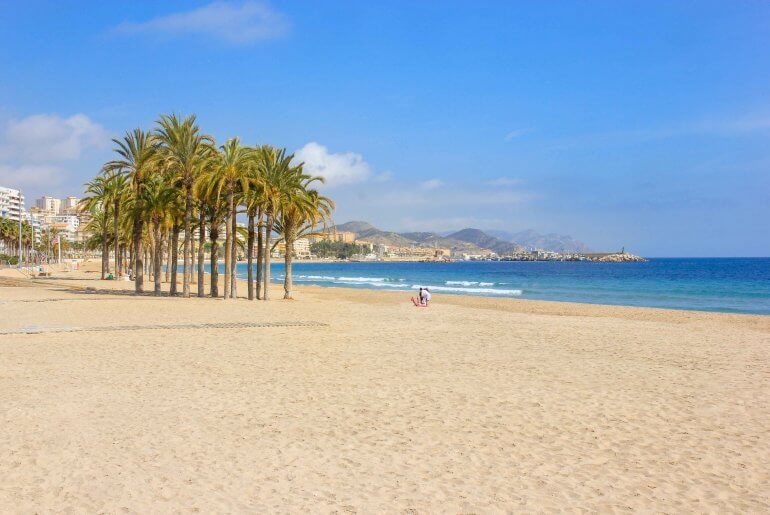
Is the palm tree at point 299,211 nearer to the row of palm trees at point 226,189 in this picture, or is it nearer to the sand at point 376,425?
the row of palm trees at point 226,189

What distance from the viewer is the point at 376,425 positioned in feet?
26.4

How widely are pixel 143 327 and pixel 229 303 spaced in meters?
9.75

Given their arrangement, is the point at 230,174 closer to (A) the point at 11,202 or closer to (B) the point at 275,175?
(B) the point at 275,175

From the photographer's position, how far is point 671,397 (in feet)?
32.6

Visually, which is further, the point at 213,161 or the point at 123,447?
the point at 213,161

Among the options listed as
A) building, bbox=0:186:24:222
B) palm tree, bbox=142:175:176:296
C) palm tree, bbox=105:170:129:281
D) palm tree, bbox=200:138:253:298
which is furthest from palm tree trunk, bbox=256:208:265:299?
building, bbox=0:186:24:222

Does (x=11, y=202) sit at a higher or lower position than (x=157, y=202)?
higher

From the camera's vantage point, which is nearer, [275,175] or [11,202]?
[275,175]

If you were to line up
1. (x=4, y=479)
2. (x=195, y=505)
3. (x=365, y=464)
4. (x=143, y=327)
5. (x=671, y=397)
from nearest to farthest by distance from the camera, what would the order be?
(x=195, y=505), (x=4, y=479), (x=365, y=464), (x=671, y=397), (x=143, y=327)

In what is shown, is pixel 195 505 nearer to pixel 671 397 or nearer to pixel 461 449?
pixel 461 449

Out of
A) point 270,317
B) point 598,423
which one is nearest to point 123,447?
point 598,423

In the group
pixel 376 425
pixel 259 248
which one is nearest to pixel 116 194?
pixel 259 248

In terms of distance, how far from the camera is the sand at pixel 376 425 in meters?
5.74

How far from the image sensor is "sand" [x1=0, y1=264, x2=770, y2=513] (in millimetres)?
5738
